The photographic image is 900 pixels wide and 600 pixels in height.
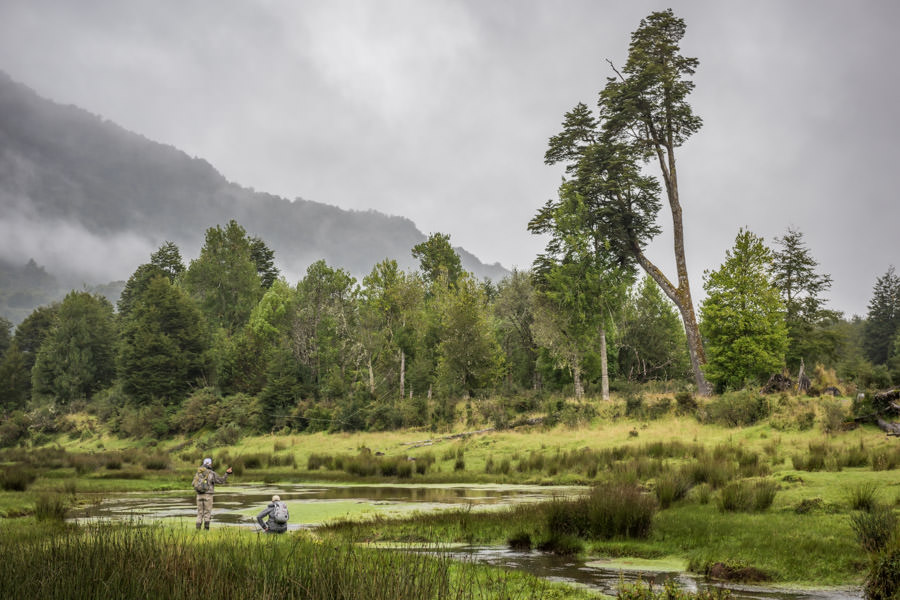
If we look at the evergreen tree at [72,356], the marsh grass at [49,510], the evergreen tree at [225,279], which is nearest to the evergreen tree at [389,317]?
the evergreen tree at [225,279]

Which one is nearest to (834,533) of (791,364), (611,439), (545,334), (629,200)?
(611,439)

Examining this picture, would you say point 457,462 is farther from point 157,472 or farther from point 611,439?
point 157,472

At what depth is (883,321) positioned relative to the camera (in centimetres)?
7544

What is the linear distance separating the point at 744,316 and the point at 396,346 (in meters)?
31.3

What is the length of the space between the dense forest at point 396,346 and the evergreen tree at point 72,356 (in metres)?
0.18

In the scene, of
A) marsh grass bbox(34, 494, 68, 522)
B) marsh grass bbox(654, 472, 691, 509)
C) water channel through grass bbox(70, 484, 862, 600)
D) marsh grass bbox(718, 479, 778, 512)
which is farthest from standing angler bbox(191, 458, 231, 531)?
marsh grass bbox(718, 479, 778, 512)

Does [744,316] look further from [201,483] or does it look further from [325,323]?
[325,323]

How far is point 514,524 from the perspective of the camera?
12703mm

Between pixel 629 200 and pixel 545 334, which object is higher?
pixel 629 200

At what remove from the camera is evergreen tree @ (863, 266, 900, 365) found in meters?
73.6

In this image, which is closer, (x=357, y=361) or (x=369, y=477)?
(x=369, y=477)

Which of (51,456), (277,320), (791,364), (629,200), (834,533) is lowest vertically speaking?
(51,456)

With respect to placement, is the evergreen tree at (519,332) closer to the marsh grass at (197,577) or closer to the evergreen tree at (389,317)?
the evergreen tree at (389,317)

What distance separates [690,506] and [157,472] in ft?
96.3
